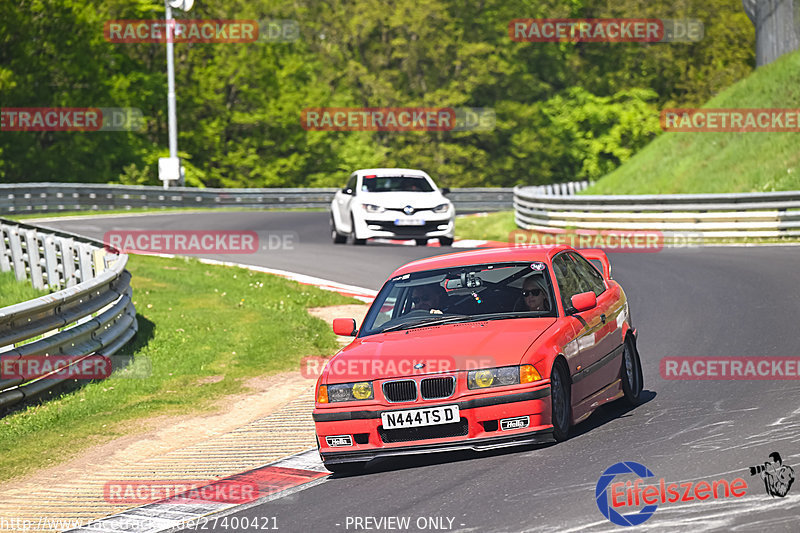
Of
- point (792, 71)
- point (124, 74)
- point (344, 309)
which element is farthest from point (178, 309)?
point (124, 74)

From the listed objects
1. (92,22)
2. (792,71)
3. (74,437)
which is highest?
(92,22)

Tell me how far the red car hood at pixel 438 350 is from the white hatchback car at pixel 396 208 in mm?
15607

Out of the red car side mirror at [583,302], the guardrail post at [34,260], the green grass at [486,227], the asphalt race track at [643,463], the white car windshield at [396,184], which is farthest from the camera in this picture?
the green grass at [486,227]

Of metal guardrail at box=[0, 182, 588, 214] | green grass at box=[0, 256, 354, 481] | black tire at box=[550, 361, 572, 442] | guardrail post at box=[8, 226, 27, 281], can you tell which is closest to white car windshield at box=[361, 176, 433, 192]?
green grass at box=[0, 256, 354, 481]

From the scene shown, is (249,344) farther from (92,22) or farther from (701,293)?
(92,22)

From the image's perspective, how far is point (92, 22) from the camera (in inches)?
2071

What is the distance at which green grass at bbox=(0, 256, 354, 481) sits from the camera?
10188 millimetres

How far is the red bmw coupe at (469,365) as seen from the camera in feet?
26.0

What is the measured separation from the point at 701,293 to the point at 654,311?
1.57 metres

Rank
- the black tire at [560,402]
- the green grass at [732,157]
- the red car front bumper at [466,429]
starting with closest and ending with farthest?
the red car front bumper at [466,429], the black tire at [560,402], the green grass at [732,157]

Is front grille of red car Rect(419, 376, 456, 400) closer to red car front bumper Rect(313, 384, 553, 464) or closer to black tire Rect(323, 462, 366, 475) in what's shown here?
red car front bumper Rect(313, 384, 553, 464)

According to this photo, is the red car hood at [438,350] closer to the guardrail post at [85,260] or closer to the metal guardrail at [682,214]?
the guardrail post at [85,260]

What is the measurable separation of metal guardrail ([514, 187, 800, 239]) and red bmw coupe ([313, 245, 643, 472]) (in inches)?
661

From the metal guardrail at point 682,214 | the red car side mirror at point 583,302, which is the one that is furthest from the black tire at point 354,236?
the red car side mirror at point 583,302
